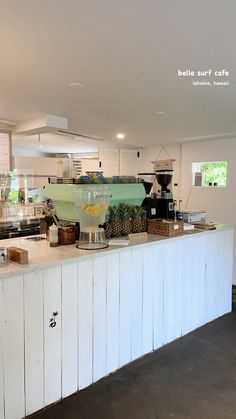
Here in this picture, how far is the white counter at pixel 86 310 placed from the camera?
170 centimetres

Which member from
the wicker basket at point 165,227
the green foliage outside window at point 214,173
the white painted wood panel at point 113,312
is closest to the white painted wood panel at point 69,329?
the white painted wood panel at point 113,312

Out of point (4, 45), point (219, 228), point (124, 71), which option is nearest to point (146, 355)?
point (219, 228)

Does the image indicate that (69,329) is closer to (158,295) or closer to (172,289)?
(158,295)

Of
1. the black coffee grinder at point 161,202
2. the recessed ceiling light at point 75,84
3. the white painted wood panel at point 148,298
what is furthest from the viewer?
the black coffee grinder at point 161,202

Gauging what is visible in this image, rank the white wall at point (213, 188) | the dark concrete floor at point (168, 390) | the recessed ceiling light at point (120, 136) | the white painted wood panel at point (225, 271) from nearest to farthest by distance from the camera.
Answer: the dark concrete floor at point (168, 390) < the white painted wood panel at point (225, 271) < the recessed ceiling light at point (120, 136) < the white wall at point (213, 188)

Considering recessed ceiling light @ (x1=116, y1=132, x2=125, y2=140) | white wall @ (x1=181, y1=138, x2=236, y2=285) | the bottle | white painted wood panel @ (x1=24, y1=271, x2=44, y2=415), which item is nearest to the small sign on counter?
the bottle

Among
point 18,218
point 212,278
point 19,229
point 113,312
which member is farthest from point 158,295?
point 18,218

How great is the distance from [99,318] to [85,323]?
118 mm

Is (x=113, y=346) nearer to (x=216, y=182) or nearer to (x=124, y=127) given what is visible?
(x=124, y=127)

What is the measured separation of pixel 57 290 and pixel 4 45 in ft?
4.56

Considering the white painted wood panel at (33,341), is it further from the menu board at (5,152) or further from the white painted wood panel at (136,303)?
the menu board at (5,152)

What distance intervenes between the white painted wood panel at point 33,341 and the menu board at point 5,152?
2632mm

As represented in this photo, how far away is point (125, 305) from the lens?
226 centimetres

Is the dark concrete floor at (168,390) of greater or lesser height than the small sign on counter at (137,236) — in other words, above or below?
below
